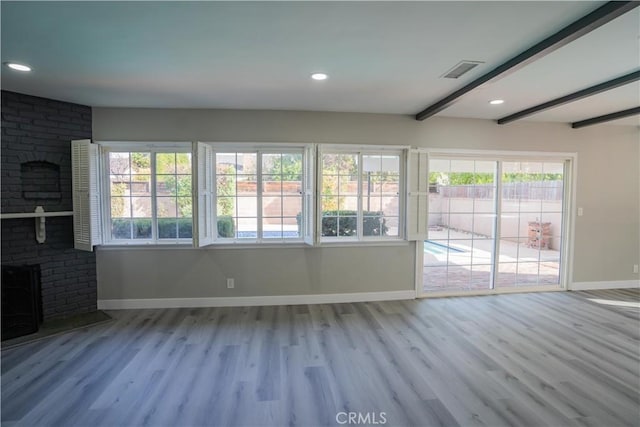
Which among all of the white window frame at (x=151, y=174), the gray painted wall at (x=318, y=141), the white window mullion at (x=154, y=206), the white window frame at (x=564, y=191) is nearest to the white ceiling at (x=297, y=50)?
the gray painted wall at (x=318, y=141)

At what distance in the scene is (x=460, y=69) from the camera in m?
2.54

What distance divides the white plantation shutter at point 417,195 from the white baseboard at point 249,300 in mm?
853

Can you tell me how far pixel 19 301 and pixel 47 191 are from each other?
118cm

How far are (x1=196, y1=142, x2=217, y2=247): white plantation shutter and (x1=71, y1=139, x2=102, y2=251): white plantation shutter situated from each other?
3.83ft

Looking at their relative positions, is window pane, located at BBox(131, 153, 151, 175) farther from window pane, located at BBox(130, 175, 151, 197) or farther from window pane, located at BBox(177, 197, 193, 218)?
window pane, located at BBox(177, 197, 193, 218)

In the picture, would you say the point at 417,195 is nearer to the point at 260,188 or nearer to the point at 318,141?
the point at 318,141

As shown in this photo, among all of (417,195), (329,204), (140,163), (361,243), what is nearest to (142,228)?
(140,163)

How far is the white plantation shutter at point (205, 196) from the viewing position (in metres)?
3.54

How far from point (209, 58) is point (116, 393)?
8.46 feet

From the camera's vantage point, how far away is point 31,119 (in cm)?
322

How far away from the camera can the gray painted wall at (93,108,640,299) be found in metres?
3.73

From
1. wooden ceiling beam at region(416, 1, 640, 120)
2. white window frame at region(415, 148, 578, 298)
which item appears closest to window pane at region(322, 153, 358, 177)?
white window frame at region(415, 148, 578, 298)

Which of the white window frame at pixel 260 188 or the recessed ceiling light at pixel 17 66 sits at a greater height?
the recessed ceiling light at pixel 17 66

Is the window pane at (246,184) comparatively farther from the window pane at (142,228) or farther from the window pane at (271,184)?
the window pane at (142,228)
